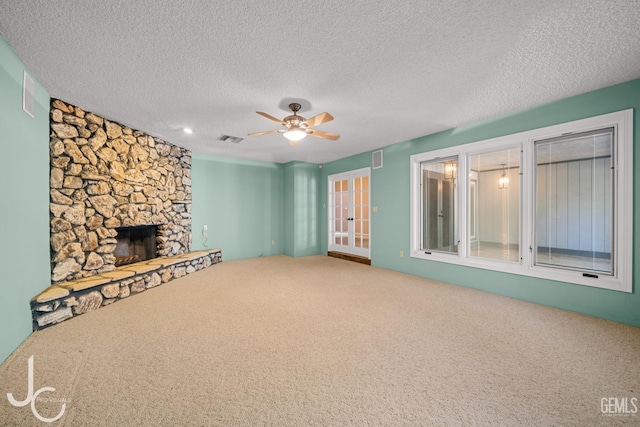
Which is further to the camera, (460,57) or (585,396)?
(460,57)

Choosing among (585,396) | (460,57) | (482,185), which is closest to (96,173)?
(460,57)

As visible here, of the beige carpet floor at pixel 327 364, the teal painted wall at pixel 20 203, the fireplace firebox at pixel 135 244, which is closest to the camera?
the beige carpet floor at pixel 327 364

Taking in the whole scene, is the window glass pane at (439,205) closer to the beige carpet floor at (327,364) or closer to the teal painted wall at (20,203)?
the beige carpet floor at (327,364)

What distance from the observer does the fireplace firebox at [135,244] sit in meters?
3.93

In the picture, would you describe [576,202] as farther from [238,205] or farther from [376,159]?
[238,205]

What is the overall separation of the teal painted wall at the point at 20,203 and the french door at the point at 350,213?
15.8ft

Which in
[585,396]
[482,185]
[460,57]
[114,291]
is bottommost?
[585,396]

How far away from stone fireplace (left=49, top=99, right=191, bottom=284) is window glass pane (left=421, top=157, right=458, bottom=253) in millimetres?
4703

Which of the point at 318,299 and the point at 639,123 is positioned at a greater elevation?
the point at 639,123

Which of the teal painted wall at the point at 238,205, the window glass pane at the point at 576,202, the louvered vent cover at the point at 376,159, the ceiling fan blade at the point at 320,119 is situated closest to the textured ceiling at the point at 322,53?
the ceiling fan blade at the point at 320,119

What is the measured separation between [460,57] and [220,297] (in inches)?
146

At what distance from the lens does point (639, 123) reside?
8.04 ft

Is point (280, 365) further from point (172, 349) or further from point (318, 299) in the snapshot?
point (318, 299)

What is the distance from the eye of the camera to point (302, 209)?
6402mm
